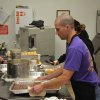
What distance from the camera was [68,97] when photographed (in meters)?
1.81

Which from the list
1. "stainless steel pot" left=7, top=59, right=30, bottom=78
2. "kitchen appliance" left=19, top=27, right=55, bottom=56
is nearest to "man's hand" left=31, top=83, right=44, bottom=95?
"stainless steel pot" left=7, top=59, right=30, bottom=78

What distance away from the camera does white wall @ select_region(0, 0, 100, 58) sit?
16.4 ft

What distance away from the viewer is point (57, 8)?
16.7ft

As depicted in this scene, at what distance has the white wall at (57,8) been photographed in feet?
16.4

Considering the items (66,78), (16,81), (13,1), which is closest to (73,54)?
(66,78)

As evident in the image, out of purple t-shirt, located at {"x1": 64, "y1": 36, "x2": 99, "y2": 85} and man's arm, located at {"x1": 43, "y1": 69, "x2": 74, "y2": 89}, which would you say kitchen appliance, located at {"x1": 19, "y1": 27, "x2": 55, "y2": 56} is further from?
man's arm, located at {"x1": 43, "y1": 69, "x2": 74, "y2": 89}

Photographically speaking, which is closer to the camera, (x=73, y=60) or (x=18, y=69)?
(x=73, y=60)

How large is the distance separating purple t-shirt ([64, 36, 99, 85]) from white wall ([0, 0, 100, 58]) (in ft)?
10.2

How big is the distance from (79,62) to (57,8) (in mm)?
3320

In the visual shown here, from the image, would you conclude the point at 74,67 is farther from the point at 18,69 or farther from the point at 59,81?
the point at 18,69

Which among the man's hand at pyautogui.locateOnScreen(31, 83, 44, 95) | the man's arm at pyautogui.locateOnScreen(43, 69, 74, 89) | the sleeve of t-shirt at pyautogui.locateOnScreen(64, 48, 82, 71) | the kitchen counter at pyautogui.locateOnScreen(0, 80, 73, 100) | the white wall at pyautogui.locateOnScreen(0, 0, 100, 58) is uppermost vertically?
the white wall at pyautogui.locateOnScreen(0, 0, 100, 58)

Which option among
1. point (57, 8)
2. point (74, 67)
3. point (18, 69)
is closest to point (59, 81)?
point (74, 67)

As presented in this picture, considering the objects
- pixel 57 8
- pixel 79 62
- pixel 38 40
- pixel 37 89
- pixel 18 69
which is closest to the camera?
pixel 37 89

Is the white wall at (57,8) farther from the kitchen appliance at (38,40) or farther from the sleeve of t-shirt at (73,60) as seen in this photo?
the sleeve of t-shirt at (73,60)
